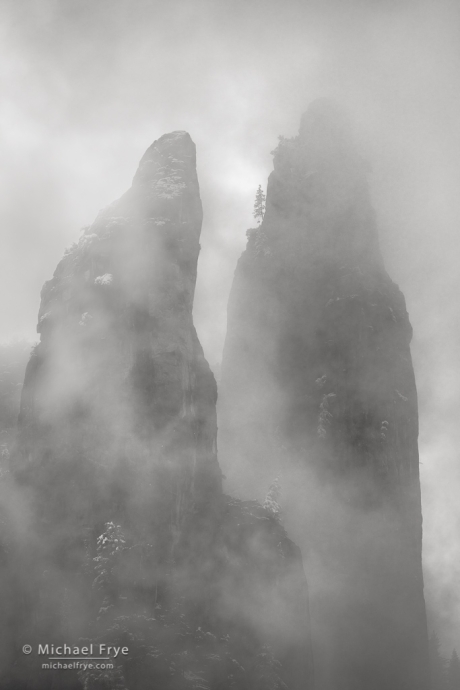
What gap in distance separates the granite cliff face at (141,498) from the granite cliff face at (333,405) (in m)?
10.0

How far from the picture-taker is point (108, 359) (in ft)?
108

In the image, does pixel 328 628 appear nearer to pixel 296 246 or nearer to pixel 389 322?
pixel 389 322

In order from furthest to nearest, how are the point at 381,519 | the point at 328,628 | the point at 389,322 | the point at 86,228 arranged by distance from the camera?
the point at 389,322 < the point at 381,519 < the point at 328,628 < the point at 86,228

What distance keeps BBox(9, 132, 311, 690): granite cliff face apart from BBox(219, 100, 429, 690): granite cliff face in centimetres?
1003

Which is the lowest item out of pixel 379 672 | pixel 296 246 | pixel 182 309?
pixel 379 672

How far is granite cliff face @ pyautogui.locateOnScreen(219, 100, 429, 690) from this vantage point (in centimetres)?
4262

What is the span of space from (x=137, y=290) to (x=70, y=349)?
5083mm

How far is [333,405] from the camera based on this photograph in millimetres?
47625

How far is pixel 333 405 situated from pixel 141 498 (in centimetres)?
2167

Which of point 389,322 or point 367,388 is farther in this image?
point 389,322

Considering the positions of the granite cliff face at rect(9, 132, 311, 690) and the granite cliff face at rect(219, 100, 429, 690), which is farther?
the granite cliff face at rect(219, 100, 429, 690)

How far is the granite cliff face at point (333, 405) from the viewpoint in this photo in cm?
4262

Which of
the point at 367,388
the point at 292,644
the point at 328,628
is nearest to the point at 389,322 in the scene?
the point at 367,388

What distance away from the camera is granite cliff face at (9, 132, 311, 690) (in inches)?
1102
